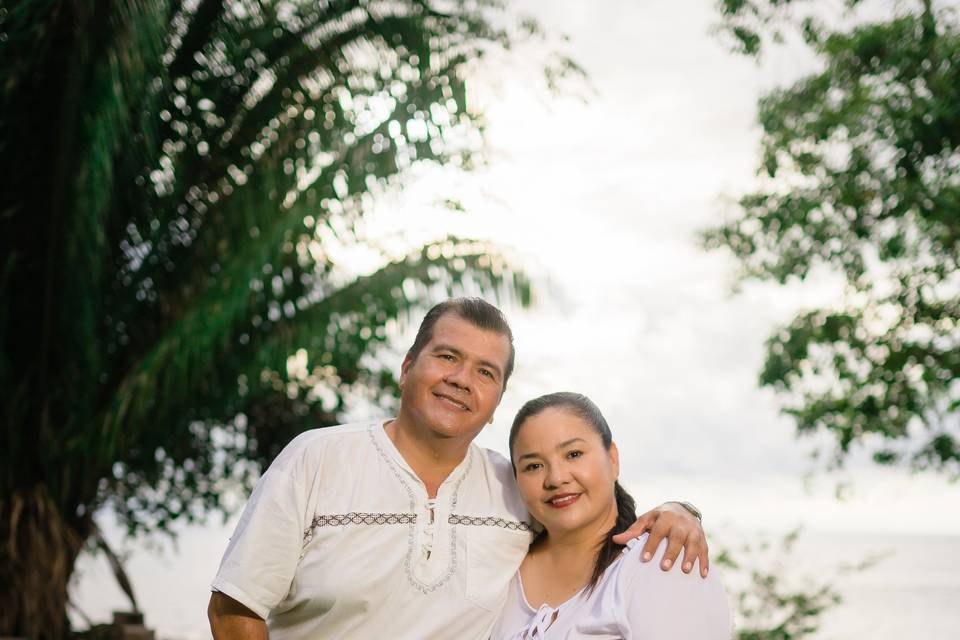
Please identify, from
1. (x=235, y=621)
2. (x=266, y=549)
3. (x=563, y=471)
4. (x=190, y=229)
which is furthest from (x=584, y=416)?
(x=190, y=229)

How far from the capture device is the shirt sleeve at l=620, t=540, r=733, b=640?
2779 mm

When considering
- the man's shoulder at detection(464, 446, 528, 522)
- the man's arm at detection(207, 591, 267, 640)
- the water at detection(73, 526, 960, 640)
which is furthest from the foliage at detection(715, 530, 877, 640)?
the man's arm at detection(207, 591, 267, 640)

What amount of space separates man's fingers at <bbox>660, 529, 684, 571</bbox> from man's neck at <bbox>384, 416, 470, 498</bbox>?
0.74 meters

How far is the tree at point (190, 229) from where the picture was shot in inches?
277

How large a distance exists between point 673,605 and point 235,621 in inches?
48.1

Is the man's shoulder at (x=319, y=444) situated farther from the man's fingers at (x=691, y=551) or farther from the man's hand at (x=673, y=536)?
the man's fingers at (x=691, y=551)

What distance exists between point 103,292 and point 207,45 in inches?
75.5

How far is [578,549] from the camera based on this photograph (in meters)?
3.29

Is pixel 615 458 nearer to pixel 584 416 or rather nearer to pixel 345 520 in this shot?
pixel 584 416

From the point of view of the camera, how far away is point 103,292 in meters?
7.90

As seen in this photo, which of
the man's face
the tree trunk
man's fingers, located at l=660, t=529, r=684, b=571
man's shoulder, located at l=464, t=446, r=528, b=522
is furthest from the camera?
the tree trunk

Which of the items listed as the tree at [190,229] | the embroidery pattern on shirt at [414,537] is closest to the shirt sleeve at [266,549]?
the embroidery pattern on shirt at [414,537]

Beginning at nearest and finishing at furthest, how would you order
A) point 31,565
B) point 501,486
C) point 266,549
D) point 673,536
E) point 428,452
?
1. point 673,536
2. point 266,549
3. point 428,452
4. point 501,486
5. point 31,565

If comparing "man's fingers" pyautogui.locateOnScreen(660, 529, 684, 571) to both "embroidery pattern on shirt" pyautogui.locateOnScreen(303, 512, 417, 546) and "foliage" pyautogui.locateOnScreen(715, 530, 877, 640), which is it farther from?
"foliage" pyautogui.locateOnScreen(715, 530, 877, 640)
